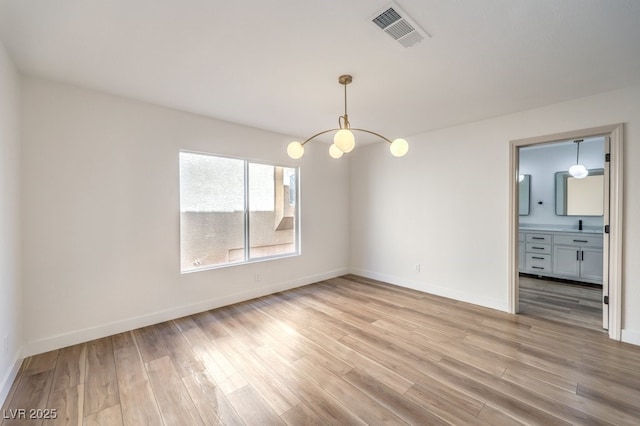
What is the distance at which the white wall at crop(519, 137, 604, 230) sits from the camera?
5.04 metres

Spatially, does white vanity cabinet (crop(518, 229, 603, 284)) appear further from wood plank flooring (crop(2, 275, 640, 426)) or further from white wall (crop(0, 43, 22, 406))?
white wall (crop(0, 43, 22, 406))

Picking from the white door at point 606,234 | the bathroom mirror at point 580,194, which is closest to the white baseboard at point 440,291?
the white door at point 606,234

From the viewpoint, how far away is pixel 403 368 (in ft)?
7.48

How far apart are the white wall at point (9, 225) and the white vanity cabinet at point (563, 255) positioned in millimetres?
6688

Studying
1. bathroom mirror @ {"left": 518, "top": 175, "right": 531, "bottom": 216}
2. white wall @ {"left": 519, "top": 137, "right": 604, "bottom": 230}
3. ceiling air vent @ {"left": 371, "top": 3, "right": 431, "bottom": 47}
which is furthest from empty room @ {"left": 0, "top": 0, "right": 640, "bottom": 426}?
bathroom mirror @ {"left": 518, "top": 175, "right": 531, "bottom": 216}

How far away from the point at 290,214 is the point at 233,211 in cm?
110

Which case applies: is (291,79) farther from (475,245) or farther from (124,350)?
(475,245)

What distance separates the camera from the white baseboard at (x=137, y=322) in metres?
2.52

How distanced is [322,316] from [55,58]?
12.3 ft

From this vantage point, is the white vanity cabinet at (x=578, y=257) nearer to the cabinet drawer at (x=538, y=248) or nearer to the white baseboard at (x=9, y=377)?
the cabinet drawer at (x=538, y=248)

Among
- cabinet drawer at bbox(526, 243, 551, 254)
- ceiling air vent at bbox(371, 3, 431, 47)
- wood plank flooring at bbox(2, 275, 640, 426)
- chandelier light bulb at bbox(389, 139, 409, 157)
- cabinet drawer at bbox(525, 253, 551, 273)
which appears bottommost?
wood plank flooring at bbox(2, 275, 640, 426)

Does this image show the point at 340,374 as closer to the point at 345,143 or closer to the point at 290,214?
the point at 345,143

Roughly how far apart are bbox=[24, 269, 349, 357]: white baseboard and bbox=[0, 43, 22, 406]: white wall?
20 cm

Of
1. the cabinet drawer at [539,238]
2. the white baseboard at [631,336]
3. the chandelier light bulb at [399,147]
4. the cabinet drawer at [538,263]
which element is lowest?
the white baseboard at [631,336]
